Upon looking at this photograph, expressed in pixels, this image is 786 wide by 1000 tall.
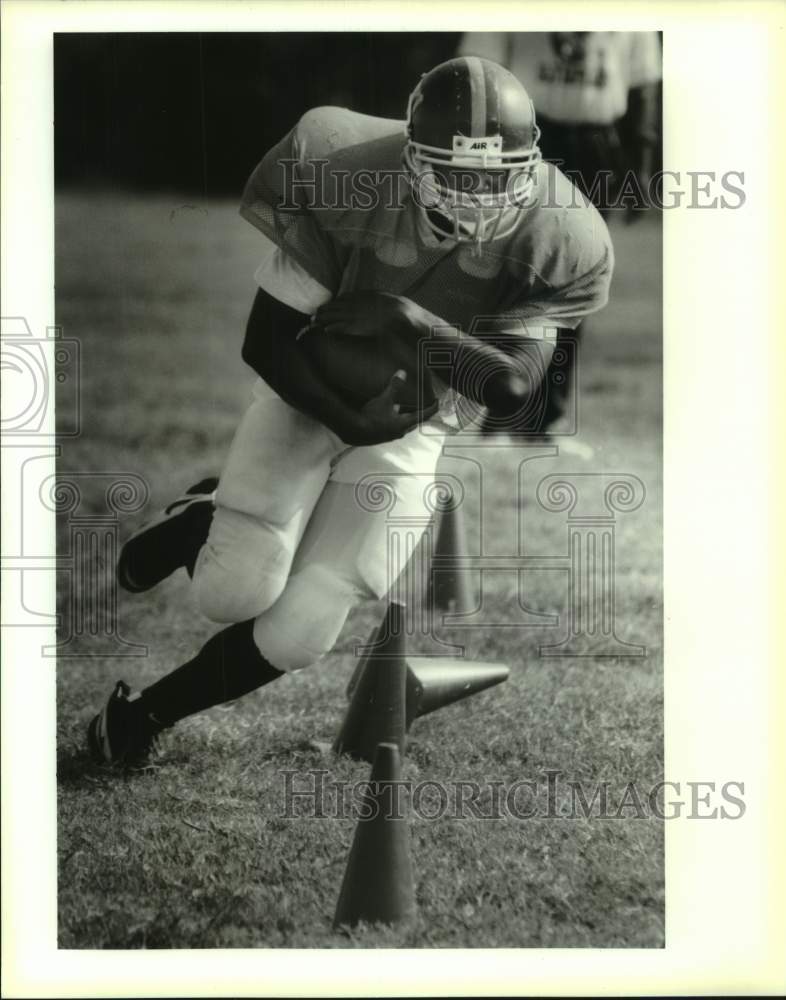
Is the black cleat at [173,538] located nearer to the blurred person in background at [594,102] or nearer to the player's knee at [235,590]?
the player's knee at [235,590]

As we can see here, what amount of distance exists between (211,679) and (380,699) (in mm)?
421

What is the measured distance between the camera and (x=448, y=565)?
3412mm

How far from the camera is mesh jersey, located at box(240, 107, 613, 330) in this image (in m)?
3.23

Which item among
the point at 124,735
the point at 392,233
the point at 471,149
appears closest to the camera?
the point at 471,149

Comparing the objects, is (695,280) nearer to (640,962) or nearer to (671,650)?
(671,650)

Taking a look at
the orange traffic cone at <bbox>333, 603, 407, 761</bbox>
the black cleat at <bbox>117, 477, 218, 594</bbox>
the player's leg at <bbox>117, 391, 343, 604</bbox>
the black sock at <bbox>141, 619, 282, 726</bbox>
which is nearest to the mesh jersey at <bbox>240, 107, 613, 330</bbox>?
the player's leg at <bbox>117, 391, 343, 604</bbox>

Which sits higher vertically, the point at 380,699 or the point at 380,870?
the point at 380,699

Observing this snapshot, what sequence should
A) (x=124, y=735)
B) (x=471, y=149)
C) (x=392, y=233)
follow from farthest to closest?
(x=124, y=735) → (x=392, y=233) → (x=471, y=149)

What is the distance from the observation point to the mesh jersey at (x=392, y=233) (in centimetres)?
323

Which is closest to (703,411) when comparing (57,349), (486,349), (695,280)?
(695,280)

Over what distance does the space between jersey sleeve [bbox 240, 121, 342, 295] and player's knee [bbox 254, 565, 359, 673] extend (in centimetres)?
69

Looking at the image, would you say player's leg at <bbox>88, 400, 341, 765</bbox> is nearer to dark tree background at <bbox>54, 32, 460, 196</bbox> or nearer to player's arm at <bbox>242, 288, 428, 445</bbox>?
player's arm at <bbox>242, 288, 428, 445</bbox>

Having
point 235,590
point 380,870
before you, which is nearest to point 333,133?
point 235,590

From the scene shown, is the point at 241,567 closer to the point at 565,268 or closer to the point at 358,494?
the point at 358,494
